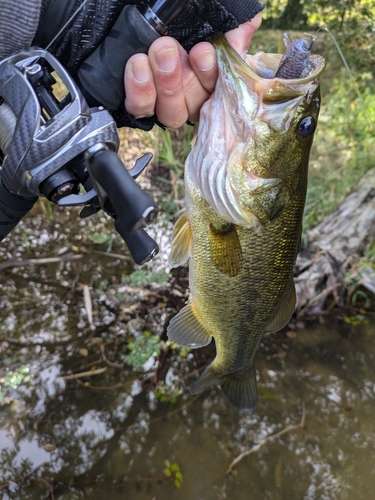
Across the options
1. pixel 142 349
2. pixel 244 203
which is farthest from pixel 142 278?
pixel 244 203

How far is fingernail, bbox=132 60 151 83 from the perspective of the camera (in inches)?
43.3

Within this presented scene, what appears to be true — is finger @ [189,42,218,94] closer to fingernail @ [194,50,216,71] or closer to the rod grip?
fingernail @ [194,50,216,71]

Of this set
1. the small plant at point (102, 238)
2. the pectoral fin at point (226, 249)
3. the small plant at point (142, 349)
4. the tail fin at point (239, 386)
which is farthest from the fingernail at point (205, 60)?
the small plant at point (102, 238)

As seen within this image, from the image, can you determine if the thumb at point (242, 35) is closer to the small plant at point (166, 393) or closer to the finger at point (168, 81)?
the finger at point (168, 81)

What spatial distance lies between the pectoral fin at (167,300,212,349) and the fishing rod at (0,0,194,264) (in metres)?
0.89

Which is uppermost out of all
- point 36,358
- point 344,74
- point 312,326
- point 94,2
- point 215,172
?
point 94,2

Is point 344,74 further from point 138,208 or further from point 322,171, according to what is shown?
point 138,208

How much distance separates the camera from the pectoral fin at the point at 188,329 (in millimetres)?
1726

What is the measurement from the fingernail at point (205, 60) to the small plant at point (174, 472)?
212cm

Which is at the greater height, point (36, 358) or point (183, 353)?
point (36, 358)

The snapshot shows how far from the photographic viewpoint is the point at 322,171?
4367 mm

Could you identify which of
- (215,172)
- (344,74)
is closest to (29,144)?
(215,172)

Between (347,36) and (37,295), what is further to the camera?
(347,36)

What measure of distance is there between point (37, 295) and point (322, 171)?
3.35 metres
